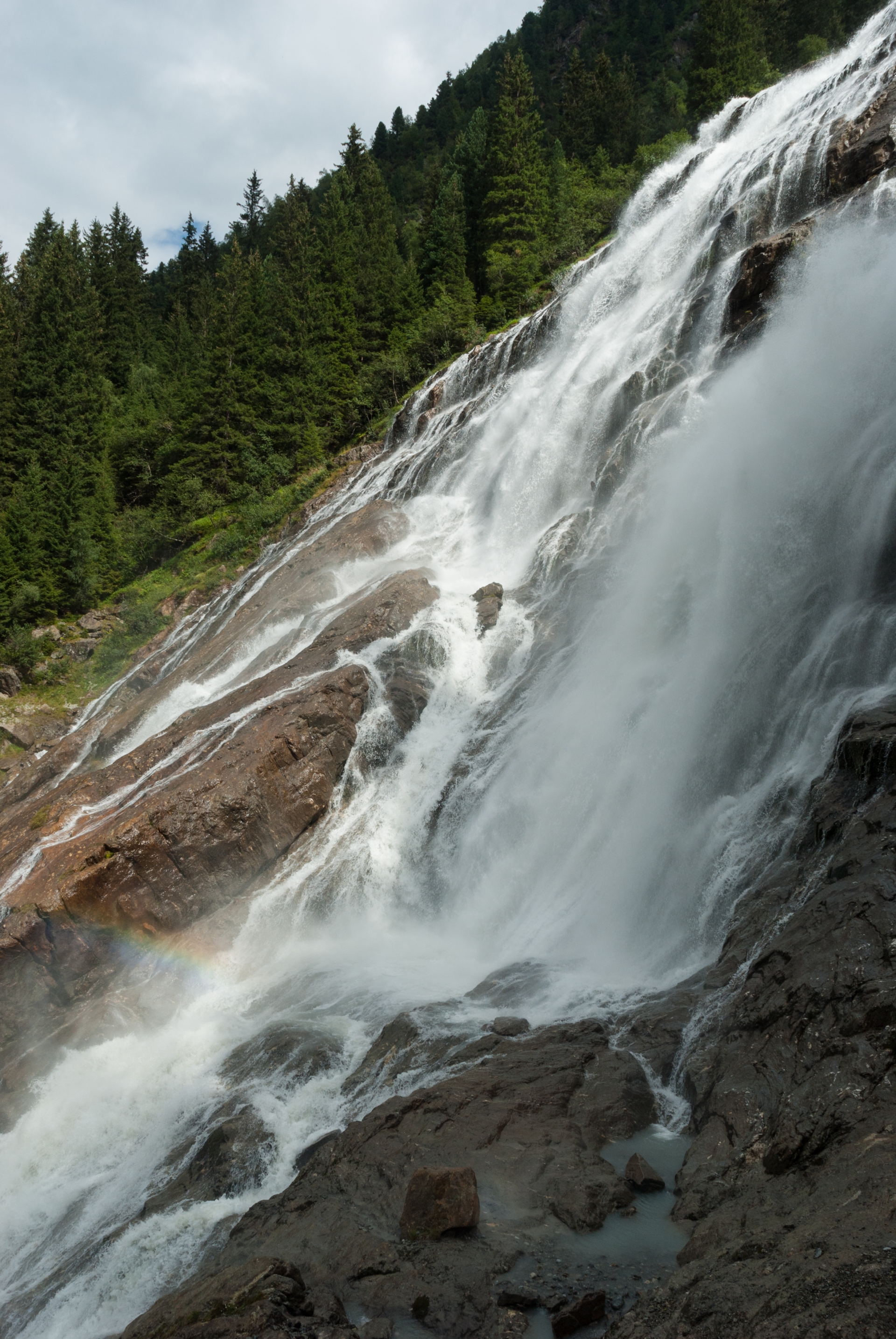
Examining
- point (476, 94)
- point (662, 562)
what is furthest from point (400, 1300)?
point (476, 94)

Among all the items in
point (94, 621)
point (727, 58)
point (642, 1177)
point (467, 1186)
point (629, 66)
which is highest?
point (629, 66)

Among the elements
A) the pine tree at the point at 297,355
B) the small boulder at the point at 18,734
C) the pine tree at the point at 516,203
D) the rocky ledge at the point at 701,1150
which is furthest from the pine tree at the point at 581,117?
the rocky ledge at the point at 701,1150

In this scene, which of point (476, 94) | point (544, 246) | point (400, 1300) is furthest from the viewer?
point (476, 94)

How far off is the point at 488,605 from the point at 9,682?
2413 centimetres

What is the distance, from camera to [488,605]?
20922mm

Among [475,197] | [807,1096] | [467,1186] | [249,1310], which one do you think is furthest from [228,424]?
[807,1096]

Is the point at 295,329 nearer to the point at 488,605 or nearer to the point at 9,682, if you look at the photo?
the point at 9,682

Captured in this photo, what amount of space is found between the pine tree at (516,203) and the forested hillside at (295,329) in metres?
0.11

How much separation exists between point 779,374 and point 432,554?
1130 cm

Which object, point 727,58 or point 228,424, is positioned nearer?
point 228,424

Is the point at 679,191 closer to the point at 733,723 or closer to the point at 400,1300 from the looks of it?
the point at 733,723

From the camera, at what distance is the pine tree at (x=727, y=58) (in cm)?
4834

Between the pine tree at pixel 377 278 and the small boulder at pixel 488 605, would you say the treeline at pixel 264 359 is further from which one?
the small boulder at pixel 488 605

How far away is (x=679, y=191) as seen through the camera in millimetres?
33188
